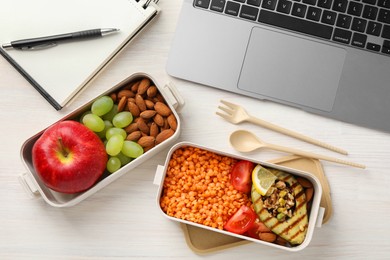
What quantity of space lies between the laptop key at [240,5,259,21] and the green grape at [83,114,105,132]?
309mm

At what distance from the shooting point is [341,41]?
0.89 m

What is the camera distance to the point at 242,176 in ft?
2.94

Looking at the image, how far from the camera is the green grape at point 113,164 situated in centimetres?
87

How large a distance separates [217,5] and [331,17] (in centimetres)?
20

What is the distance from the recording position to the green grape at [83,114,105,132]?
34.2 inches

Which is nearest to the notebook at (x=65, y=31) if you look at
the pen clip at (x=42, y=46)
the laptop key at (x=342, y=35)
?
the pen clip at (x=42, y=46)

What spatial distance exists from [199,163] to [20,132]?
33 cm

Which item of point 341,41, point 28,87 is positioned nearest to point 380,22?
point 341,41

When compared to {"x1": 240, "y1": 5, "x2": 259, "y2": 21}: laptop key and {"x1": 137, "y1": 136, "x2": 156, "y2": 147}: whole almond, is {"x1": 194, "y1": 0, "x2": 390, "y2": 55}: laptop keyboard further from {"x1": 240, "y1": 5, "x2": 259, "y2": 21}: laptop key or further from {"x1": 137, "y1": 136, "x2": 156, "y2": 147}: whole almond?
{"x1": 137, "y1": 136, "x2": 156, "y2": 147}: whole almond

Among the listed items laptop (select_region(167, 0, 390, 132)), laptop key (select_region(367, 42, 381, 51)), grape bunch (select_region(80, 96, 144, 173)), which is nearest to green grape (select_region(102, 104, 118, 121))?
grape bunch (select_region(80, 96, 144, 173))

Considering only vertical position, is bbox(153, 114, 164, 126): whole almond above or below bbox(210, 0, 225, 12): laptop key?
below

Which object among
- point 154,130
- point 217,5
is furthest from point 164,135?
→ point 217,5

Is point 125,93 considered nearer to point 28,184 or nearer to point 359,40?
point 28,184

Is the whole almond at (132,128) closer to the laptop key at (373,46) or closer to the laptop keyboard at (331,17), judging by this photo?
the laptop keyboard at (331,17)
